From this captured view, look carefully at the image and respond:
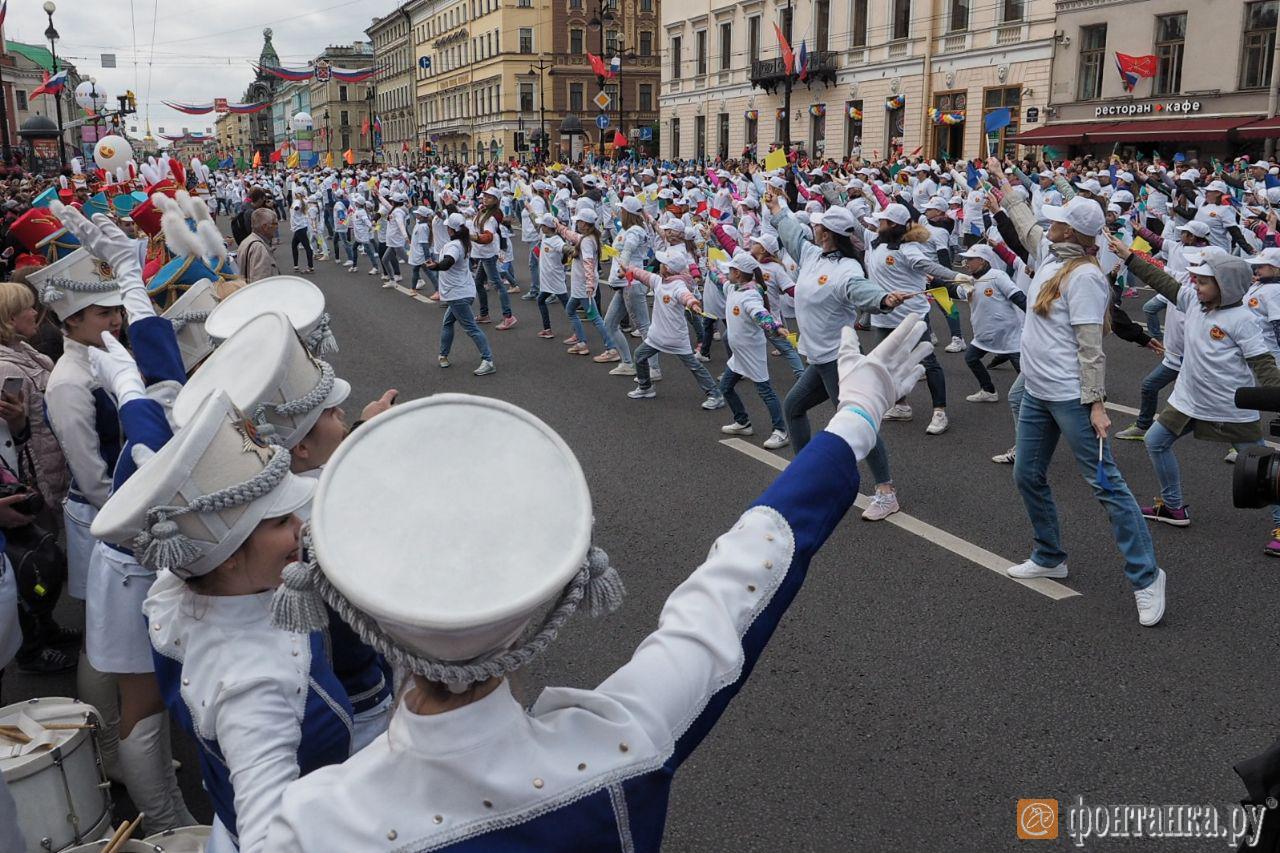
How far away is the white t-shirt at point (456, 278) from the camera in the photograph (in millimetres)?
11539

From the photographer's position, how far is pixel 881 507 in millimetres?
6617

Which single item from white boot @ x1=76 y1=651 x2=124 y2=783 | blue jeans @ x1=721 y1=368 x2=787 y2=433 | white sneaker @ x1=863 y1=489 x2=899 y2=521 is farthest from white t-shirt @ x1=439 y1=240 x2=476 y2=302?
white boot @ x1=76 y1=651 x2=124 y2=783

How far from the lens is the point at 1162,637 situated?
4.86m

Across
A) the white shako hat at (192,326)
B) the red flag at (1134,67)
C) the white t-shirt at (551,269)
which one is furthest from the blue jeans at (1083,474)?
the red flag at (1134,67)

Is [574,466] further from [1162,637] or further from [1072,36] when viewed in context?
[1072,36]

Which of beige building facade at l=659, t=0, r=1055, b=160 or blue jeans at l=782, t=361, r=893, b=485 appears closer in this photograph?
blue jeans at l=782, t=361, r=893, b=485

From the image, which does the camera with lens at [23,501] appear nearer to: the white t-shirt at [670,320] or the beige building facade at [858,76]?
the white t-shirt at [670,320]

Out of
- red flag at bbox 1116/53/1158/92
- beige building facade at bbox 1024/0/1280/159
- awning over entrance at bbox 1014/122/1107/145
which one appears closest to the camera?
beige building facade at bbox 1024/0/1280/159

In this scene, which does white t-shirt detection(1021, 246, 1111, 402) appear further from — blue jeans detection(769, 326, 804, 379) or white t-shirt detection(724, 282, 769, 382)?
blue jeans detection(769, 326, 804, 379)

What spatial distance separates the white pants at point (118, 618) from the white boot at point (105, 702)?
42 centimetres

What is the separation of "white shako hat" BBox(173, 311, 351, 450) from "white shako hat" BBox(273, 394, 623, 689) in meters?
1.45

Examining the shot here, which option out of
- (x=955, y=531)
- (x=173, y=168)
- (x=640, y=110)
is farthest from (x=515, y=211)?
(x=640, y=110)

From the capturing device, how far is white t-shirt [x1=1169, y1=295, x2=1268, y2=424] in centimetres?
595

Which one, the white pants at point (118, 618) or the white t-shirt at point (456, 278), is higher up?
the white t-shirt at point (456, 278)
